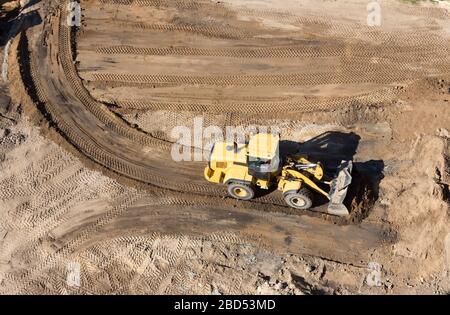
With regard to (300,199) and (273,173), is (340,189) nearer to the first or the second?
(300,199)

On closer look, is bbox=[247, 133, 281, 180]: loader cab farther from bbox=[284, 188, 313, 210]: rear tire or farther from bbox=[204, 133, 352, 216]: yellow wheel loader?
bbox=[284, 188, 313, 210]: rear tire

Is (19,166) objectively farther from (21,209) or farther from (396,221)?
(396,221)

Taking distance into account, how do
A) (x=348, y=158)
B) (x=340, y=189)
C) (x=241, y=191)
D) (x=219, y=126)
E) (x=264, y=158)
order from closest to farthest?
(x=264, y=158), (x=340, y=189), (x=241, y=191), (x=348, y=158), (x=219, y=126)

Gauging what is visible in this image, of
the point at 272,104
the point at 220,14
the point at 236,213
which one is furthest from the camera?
the point at 220,14

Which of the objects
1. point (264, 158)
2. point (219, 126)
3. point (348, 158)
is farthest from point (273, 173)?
point (219, 126)

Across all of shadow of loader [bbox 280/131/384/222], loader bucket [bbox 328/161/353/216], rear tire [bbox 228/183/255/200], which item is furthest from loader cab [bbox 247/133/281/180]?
loader bucket [bbox 328/161/353/216]

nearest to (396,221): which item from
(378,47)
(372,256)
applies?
(372,256)
